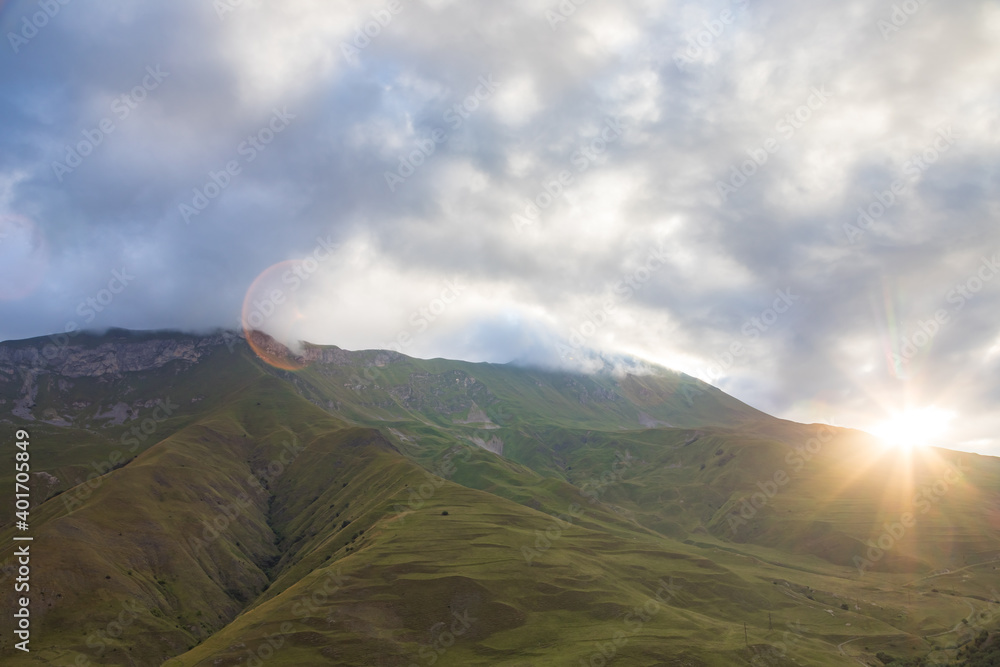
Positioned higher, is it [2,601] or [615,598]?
[615,598]

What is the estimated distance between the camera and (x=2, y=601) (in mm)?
168625

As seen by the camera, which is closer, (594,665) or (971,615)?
(594,665)

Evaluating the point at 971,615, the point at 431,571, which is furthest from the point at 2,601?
the point at 971,615

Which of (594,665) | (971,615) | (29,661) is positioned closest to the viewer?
(594,665)

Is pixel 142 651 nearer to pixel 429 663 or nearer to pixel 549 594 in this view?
pixel 429 663

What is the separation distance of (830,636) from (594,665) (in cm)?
8366

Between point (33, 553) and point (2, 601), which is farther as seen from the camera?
point (33, 553)

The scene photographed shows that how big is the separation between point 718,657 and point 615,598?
40.0 meters

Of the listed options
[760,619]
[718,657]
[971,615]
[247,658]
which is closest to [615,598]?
[718,657]

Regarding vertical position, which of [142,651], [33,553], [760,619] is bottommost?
[142,651]

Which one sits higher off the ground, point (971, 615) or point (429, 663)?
point (971, 615)

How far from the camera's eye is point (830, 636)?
173500mm

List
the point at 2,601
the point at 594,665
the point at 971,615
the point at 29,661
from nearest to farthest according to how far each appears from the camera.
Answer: the point at 594,665 → the point at 29,661 → the point at 2,601 → the point at 971,615

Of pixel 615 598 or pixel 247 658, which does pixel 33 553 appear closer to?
pixel 247 658
